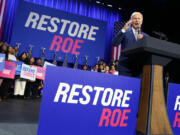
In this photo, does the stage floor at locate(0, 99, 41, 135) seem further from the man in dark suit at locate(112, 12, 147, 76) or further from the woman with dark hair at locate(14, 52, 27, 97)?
the woman with dark hair at locate(14, 52, 27, 97)

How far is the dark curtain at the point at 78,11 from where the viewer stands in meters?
6.21

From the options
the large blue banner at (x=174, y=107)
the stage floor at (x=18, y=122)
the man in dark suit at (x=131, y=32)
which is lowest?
the stage floor at (x=18, y=122)

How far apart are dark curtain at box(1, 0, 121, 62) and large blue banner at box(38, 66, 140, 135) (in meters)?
5.81

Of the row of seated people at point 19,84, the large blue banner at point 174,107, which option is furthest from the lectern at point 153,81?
the row of seated people at point 19,84

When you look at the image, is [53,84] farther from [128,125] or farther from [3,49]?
[3,49]

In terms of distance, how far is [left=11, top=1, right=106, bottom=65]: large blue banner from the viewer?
588cm

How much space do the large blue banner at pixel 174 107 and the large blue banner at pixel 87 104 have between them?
30cm

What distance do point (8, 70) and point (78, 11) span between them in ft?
13.5

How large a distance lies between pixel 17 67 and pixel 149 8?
5.32m

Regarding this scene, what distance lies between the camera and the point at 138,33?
61.4 inches

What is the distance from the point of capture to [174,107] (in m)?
1.37

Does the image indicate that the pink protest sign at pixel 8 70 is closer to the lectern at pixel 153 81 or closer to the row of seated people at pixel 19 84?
the row of seated people at pixel 19 84

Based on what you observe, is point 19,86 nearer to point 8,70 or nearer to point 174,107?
point 8,70

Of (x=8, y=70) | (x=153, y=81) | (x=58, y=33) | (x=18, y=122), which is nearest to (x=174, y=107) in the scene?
(x=153, y=81)
